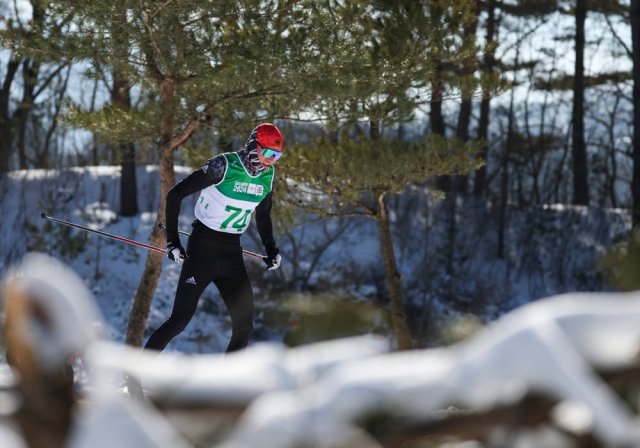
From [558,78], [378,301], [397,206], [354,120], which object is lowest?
[378,301]

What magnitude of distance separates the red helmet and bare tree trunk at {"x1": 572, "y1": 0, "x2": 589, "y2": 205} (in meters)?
14.7

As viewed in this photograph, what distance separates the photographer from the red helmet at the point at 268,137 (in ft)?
15.8

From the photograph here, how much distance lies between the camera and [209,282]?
4.72m

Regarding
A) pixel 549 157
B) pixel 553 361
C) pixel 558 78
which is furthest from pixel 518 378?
pixel 549 157

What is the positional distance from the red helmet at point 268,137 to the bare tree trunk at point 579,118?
14691 mm

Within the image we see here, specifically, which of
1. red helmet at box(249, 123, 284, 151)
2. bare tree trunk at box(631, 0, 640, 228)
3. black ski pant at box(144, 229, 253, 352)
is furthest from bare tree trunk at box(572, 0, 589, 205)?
black ski pant at box(144, 229, 253, 352)

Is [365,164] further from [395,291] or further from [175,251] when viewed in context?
[175,251]

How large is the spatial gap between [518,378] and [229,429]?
0.21 m

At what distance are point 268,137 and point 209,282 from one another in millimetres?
873

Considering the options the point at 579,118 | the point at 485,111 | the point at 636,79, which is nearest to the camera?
the point at 636,79

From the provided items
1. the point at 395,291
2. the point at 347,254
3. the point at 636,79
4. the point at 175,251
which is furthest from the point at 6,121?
the point at 175,251

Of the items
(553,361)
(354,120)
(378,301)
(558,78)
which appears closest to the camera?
(553,361)

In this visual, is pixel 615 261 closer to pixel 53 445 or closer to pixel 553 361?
pixel 553 361

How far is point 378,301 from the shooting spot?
1327 centimetres
